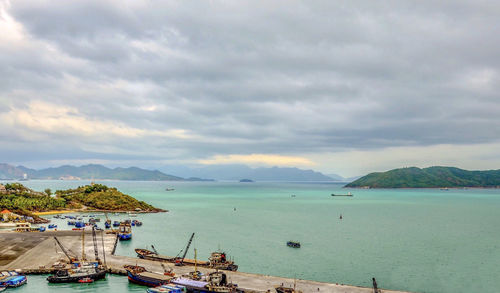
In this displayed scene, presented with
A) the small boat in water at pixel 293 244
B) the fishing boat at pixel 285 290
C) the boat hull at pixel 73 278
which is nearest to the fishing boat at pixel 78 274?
the boat hull at pixel 73 278

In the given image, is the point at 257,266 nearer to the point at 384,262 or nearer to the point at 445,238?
the point at 384,262

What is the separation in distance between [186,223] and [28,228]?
5629 centimetres

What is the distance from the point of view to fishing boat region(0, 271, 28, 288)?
58.5 metres

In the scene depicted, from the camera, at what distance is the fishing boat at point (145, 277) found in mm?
59219

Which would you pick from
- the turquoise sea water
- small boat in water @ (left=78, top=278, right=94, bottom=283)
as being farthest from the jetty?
the turquoise sea water

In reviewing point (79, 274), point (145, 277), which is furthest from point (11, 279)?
point (145, 277)

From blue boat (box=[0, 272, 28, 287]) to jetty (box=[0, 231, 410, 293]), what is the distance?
176 inches

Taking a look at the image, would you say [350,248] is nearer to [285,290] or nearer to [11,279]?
[285,290]

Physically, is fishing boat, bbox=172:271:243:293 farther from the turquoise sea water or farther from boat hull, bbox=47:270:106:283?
boat hull, bbox=47:270:106:283

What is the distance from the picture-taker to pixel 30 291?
57656 millimetres

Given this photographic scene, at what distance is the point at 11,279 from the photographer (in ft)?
195

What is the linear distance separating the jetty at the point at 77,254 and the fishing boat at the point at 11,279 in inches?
163

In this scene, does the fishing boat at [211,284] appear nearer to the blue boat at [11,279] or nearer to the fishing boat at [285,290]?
the fishing boat at [285,290]

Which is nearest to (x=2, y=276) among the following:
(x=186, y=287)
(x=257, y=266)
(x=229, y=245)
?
(x=186, y=287)
